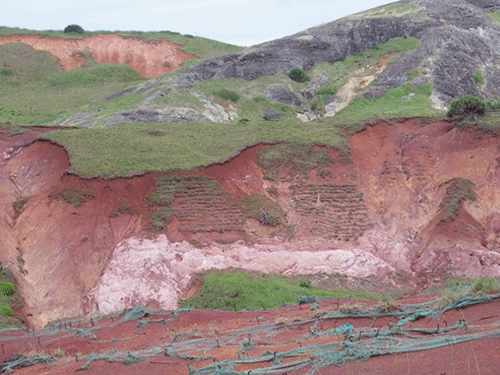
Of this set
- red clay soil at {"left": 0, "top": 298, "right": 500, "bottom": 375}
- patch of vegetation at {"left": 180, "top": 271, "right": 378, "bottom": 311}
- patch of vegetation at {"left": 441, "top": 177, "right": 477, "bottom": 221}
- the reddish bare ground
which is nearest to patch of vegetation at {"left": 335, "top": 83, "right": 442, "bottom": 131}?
the reddish bare ground

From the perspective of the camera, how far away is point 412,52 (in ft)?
155

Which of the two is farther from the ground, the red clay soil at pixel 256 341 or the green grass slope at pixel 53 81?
the green grass slope at pixel 53 81

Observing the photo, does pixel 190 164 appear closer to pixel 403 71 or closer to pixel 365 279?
pixel 365 279

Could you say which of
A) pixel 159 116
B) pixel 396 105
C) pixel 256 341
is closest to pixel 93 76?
pixel 159 116

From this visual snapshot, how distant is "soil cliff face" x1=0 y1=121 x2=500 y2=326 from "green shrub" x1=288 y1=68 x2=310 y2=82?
63.4 ft

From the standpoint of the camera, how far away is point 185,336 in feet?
50.2

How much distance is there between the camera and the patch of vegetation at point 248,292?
22.0 metres

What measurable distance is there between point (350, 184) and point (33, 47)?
54.4 metres

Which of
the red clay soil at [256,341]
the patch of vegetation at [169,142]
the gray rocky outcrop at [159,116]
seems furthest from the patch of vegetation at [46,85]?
the red clay soil at [256,341]

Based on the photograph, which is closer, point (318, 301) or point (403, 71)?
point (318, 301)

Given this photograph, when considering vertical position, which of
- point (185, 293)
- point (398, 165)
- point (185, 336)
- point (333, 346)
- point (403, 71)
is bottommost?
point (185, 293)

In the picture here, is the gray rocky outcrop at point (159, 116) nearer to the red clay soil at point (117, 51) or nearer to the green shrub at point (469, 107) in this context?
the green shrub at point (469, 107)

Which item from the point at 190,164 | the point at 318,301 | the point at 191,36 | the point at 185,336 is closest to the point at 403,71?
the point at 190,164

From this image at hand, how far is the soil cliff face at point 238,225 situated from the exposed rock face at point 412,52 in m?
15.0
